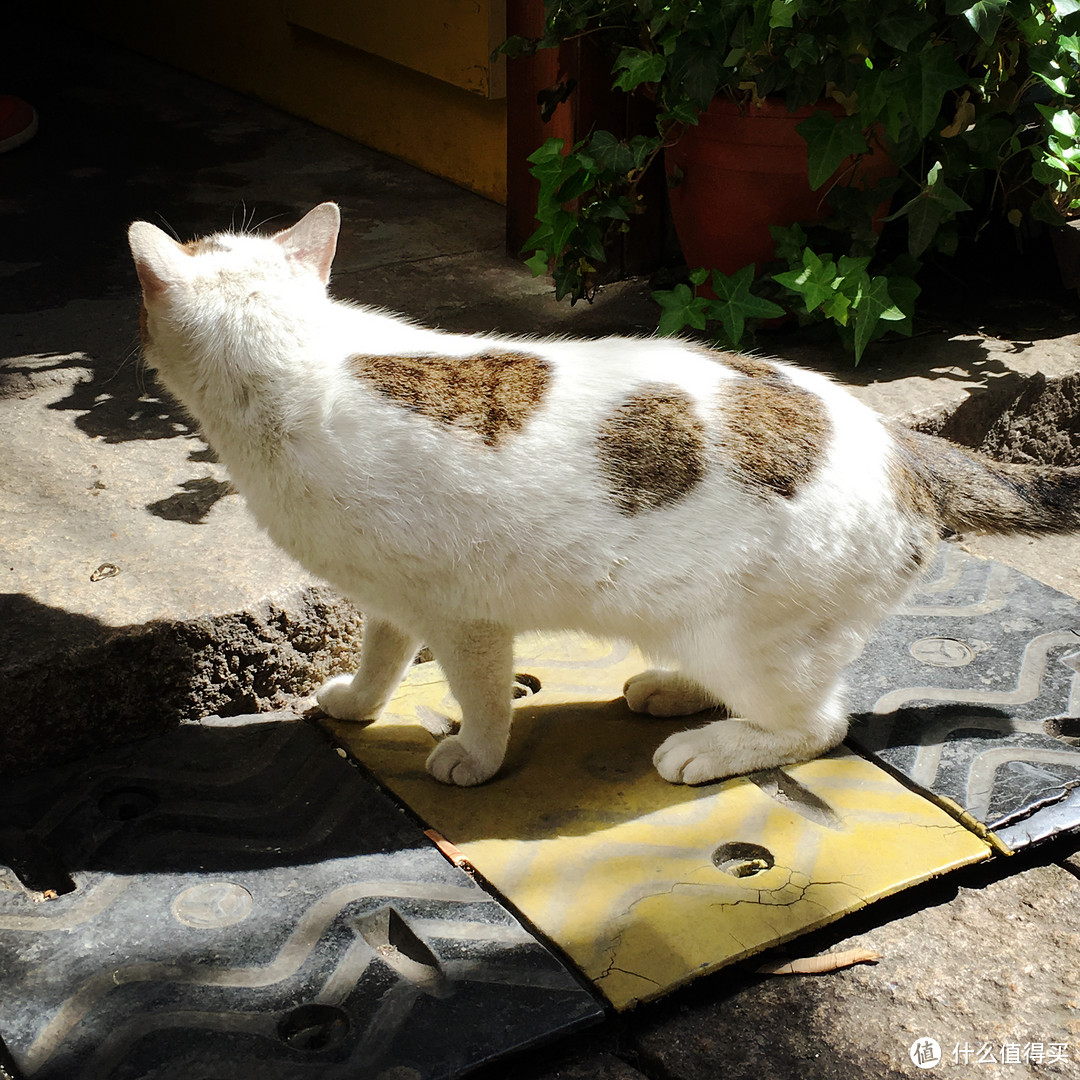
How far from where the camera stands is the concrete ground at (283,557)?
214cm

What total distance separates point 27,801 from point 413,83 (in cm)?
447

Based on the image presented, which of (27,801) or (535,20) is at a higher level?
(535,20)

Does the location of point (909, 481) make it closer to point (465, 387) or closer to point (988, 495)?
point (988, 495)

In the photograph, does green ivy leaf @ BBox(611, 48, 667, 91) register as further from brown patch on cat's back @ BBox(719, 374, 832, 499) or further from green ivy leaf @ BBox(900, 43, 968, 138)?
brown patch on cat's back @ BBox(719, 374, 832, 499)

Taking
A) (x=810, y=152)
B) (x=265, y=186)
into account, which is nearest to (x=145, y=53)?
(x=265, y=186)

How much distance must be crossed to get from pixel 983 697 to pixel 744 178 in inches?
81.4

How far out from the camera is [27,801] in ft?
8.45

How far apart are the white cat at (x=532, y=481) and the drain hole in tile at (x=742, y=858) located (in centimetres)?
29

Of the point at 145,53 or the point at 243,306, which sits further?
the point at 145,53

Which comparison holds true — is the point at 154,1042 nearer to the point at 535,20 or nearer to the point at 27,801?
the point at 27,801

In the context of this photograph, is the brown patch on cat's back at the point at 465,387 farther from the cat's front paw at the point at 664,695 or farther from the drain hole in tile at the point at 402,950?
the drain hole in tile at the point at 402,950

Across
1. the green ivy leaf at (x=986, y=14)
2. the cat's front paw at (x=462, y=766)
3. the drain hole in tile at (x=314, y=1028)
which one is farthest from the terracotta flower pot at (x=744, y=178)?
the drain hole in tile at (x=314, y=1028)

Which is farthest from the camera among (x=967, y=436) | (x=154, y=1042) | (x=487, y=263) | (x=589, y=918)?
(x=487, y=263)

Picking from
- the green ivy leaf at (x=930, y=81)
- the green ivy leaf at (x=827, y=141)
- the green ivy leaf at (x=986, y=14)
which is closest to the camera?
the green ivy leaf at (x=986, y=14)
